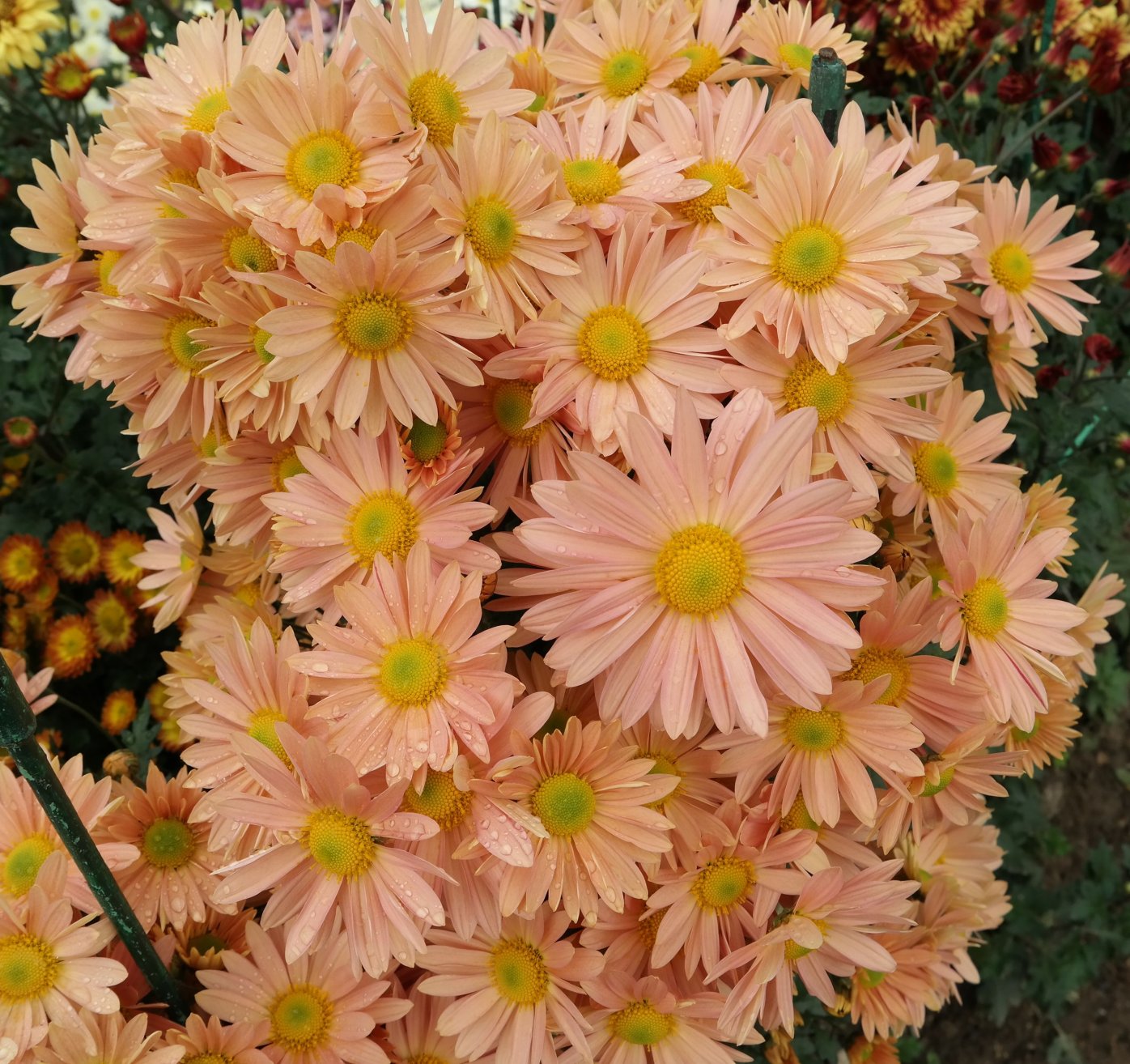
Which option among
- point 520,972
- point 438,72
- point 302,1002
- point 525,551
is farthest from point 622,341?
point 302,1002

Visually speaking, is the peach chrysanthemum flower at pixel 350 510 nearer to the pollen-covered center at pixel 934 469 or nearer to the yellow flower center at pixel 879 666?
the yellow flower center at pixel 879 666

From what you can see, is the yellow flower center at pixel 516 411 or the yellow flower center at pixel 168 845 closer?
the yellow flower center at pixel 516 411

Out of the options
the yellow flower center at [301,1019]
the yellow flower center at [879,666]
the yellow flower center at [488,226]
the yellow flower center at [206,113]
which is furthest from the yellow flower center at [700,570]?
the yellow flower center at [206,113]

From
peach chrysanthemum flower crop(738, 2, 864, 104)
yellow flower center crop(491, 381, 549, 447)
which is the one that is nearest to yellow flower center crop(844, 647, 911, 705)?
yellow flower center crop(491, 381, 549, 447)

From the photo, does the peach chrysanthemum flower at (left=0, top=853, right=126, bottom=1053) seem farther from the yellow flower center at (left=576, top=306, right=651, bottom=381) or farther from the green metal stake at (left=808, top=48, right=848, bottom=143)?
the green metal stake at (left=808, top=48, right=848, bottom=143)

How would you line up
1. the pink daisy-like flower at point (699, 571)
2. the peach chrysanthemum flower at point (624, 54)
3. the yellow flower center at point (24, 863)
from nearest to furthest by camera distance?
the pink daisy-like flower at point (699, 571)
the yellow flower center at point (24, 863)
the peach chrysanthemum flower at point (624, 54)

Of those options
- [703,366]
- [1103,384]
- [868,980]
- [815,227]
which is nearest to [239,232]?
[703,366]

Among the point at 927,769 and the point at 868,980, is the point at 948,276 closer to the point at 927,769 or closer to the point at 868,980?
the point at 927,769
